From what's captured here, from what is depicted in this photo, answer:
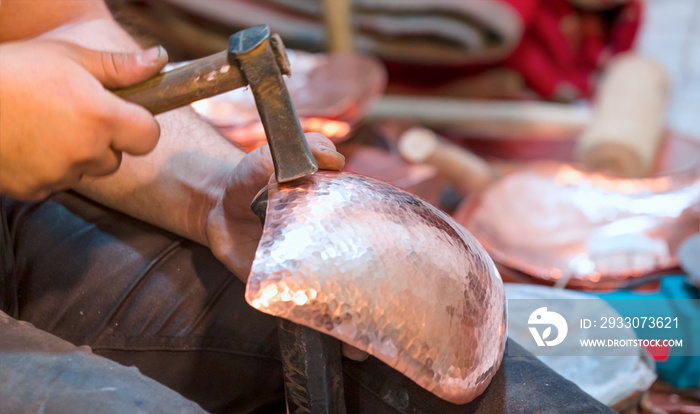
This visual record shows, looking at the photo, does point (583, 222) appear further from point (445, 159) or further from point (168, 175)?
point (168, 175)

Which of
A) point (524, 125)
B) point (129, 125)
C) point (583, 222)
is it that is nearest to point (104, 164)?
point (129, 125)

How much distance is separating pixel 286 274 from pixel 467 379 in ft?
0.52

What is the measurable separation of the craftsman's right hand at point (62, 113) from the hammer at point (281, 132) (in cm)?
4

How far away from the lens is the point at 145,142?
50 centimetres

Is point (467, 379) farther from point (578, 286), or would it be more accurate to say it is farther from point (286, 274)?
point (578, 286)

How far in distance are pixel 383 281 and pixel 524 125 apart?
1.77m

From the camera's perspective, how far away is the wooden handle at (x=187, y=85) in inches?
18.1

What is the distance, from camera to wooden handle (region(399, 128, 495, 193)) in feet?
4.92

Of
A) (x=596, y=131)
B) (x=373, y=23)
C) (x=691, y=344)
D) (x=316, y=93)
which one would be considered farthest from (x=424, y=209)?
(x=373, y=23)

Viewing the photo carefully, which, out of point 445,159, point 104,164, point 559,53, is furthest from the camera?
point 559,53

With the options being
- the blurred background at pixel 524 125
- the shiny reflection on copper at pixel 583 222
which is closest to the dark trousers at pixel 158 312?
the blurred background at pixel 524 125

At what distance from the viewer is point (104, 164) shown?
20.0 inches

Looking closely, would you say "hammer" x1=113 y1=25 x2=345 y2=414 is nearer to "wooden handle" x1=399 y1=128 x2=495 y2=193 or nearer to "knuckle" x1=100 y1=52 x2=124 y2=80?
"knuckle" x1=100 y1=52 x2=124 y2=80

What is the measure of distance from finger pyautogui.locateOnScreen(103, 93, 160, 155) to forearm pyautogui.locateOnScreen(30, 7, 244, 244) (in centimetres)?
12
